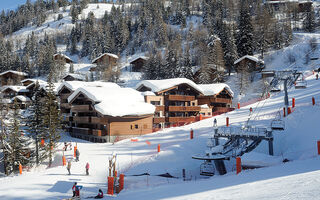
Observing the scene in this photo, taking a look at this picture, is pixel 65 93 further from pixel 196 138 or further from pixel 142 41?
pixel 142 41

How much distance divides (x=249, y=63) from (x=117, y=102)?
3952 cm

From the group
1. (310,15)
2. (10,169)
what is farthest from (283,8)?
(10,169)

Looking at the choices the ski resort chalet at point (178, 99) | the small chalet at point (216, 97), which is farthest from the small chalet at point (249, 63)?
the ski resort chalet at point (178, 99)

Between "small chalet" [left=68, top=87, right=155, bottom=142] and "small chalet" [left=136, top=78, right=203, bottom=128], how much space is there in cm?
323

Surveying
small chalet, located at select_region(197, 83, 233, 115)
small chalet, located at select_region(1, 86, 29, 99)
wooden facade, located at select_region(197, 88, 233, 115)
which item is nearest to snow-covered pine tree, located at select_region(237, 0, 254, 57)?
wooden facade, located at select_region(197, 88, 233, 115)

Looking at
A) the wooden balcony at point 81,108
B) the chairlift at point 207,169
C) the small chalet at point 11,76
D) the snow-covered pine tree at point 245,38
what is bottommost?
the chairlift at point 207,169

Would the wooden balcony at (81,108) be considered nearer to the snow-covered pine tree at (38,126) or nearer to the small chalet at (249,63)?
the snow-covered pine tree at (38,126)

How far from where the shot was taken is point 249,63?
62500 millimetres

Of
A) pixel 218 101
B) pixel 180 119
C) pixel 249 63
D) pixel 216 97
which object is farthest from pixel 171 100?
pixel 249 63

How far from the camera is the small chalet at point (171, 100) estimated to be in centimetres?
4166

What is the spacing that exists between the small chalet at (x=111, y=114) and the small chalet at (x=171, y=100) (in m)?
3.23

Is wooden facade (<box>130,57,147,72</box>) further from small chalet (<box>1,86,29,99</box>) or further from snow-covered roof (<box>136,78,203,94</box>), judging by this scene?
snow-covered roof (<box>136,78,203,94</box>)

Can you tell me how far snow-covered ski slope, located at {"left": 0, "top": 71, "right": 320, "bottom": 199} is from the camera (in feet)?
34.6

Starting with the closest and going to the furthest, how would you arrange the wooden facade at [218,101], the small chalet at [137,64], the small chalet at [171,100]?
1. the small chalet at [171,100]
2. the wooden facade at [218,101]
3. the small chalet at [137,64]
